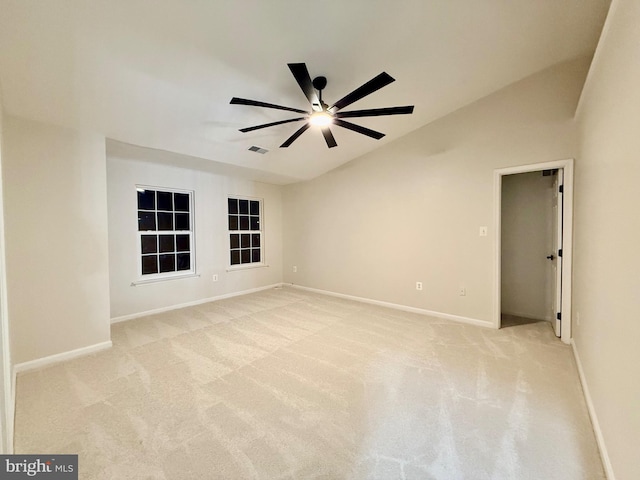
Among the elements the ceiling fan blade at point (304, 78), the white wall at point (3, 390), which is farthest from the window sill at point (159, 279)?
the ceiling fan blade at point (304, 78)

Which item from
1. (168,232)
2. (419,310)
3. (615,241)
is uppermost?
(168,232)

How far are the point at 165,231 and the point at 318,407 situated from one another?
389 cm

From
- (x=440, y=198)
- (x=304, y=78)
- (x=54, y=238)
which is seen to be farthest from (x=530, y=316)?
(x=54, y=238)

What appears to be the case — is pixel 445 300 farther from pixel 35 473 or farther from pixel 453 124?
pixel 35 473

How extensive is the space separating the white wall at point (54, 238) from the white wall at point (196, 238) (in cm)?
99

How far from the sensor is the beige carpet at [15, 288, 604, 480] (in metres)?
1.51

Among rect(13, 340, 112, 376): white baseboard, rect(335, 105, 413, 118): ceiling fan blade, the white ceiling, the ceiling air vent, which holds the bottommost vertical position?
rect(13, 340, 112, 376): white baseboard

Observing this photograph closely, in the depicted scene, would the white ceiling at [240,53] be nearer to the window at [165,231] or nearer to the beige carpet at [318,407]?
the window at [165,231]

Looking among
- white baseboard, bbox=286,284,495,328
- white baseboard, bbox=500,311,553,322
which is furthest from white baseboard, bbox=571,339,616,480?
white baseboard, bbox=500,311,553,322

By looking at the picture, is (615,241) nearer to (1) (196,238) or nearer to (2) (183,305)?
(1) (196,238)

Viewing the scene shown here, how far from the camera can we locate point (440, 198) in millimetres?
3873

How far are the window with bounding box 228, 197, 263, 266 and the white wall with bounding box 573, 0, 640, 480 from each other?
5.15 metres

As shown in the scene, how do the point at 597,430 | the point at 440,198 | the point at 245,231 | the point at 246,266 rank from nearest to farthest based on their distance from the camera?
the point at 597,430 → the point at 440,198 → the point at 246,266 → the point at 245,231

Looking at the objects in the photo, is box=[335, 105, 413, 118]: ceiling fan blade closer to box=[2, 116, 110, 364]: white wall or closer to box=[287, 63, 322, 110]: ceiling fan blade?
box=[287, 63, 322, 110]: ceiling fan blade
